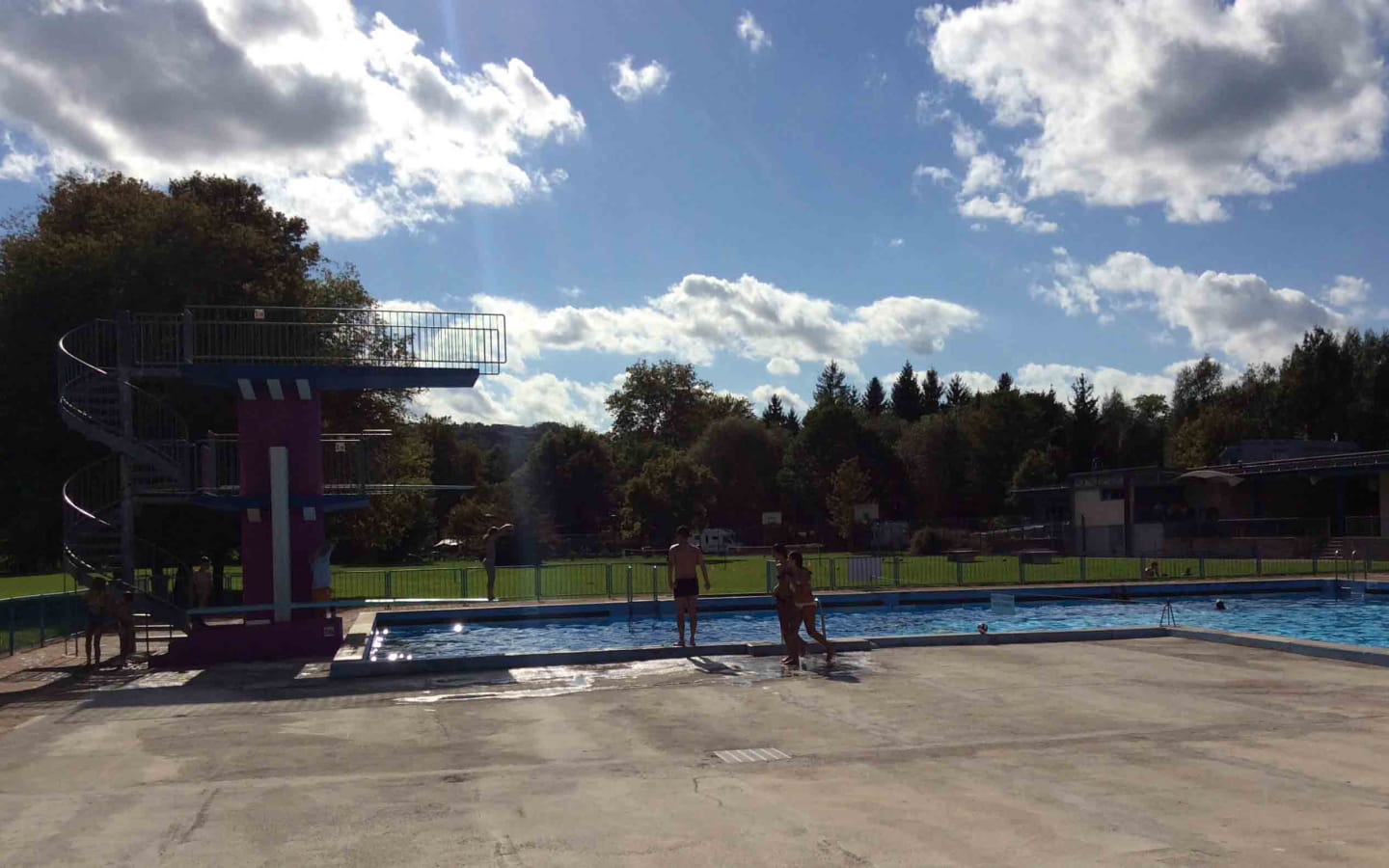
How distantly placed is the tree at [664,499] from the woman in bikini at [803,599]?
45.2m

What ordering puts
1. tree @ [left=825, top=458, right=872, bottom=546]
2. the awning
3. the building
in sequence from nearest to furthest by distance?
the building → the awning → tree @ [left=825, top=458, right=872, bottom=546]

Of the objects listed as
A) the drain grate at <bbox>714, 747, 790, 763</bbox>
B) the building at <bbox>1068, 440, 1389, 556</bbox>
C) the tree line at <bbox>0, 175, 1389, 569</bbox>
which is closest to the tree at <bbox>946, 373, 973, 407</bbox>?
the tree line at <bbox>0, 175, 1389, 569</bbox>

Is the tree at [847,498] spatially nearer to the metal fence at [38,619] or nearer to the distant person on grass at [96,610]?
the metal fence at [38,619]

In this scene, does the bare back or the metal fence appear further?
the metal fence

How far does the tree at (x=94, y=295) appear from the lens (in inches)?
977

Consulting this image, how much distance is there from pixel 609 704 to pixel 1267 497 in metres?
53.7

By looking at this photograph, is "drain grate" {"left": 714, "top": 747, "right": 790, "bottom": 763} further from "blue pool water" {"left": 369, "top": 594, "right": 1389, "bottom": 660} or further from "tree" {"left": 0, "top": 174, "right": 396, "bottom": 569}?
"tree" {"left": 0, "top": 174, "right": 396, "bottom": 569}

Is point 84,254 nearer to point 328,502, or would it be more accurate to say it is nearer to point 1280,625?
point 328,502

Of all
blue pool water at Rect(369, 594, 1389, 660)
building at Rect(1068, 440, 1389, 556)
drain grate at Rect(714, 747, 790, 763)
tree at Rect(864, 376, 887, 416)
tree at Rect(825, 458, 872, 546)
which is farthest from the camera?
tree at Rect(864, 376, 887, 416)

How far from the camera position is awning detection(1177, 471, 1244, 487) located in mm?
53625

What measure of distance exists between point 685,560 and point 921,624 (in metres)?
11.2

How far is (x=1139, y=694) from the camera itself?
12.3 metres

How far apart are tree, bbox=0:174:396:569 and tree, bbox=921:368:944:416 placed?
327 feet

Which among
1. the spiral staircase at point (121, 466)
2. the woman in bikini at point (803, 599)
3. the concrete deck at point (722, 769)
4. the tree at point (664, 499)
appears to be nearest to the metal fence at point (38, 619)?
the spiral staircase at point (121, 466)
